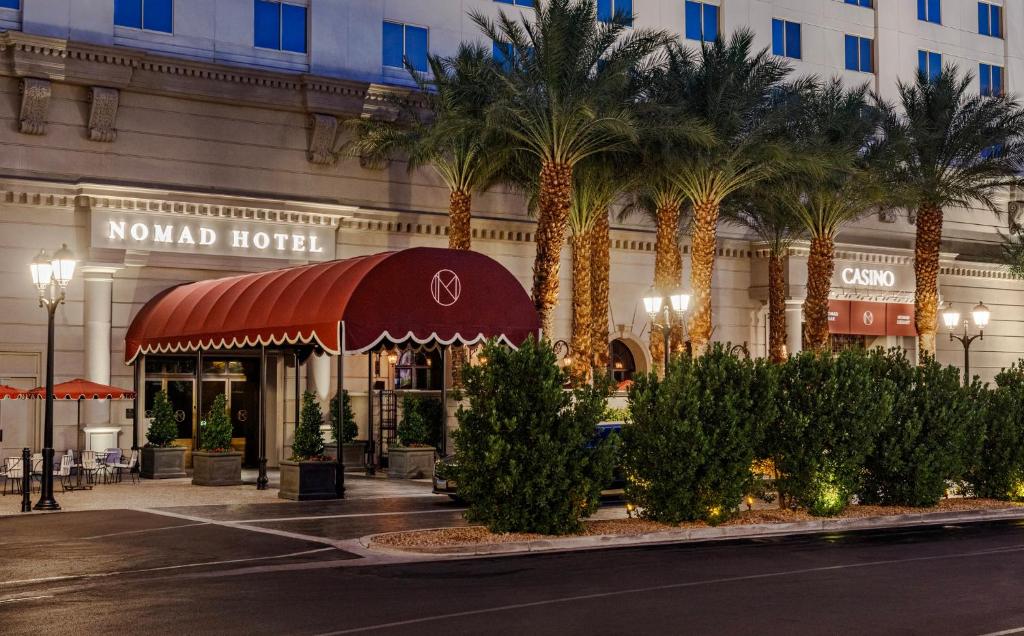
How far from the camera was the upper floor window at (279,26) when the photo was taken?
112ft

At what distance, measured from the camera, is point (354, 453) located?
33.8 m

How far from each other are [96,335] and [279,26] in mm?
9769

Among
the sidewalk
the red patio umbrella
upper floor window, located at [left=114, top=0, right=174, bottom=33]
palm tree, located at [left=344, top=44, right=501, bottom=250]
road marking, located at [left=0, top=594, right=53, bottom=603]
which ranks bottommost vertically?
road marking, located at [left=0, top=594, right=53, bottom=603]

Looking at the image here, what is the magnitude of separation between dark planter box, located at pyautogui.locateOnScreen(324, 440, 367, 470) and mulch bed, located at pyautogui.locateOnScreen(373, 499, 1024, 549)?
522 inches

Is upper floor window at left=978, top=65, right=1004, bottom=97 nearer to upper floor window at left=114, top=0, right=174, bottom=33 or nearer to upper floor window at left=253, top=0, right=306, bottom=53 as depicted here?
upper floor window at left=253, top=0, right=306, bottom=53

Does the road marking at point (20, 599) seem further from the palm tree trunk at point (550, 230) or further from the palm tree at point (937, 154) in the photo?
the palm tree at point (937, 154)

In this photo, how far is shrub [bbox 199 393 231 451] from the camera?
1133 inches

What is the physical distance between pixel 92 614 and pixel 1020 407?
19.6 meters

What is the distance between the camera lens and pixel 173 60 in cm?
3209

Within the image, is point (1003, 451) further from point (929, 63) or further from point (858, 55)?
A: point (929, 63)

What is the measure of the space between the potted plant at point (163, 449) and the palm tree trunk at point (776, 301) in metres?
19.8

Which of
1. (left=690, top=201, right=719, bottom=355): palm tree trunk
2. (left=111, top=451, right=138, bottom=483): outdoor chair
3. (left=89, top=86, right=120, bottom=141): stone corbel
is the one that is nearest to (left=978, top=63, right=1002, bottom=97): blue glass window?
(left=690, top=201, right=719, bottom=355): palm tree trunk

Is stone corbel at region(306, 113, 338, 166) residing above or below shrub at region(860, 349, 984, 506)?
above

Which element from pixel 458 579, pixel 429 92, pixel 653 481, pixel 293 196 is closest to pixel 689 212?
pixel 429 92
